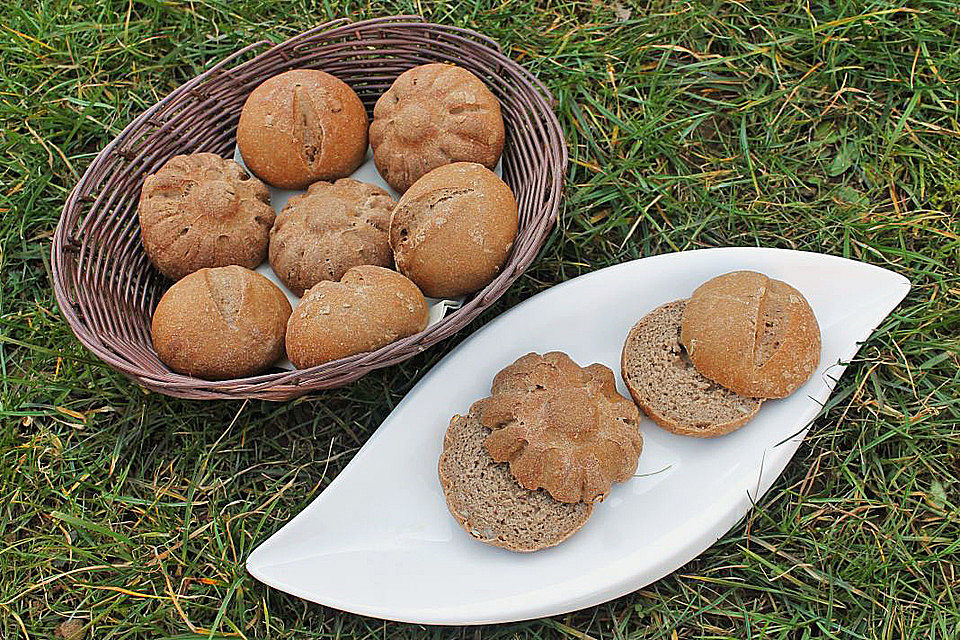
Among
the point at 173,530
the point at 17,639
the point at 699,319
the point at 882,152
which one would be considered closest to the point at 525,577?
the point at 699,319

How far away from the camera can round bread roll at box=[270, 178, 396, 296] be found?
7.55 ft

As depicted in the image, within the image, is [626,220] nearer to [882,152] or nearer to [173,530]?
[882,152]

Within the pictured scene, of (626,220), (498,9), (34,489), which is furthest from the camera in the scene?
Answer: (498,9)

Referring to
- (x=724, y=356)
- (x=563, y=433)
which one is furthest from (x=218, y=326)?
(x=724, y=356)

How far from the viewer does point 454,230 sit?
2.15 meters

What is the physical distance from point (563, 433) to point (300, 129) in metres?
1.19

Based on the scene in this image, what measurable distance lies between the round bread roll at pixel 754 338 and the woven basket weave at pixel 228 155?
1.63ft

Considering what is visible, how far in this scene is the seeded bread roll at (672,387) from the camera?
2.19m

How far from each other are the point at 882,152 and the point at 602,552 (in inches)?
67.8

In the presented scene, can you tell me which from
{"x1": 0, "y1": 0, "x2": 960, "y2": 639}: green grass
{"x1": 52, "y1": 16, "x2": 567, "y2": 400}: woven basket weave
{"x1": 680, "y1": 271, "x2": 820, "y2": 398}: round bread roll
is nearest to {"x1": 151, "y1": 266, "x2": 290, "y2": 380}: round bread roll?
{"x1": 52, "y1": 16, "x2": 567, "y2": 400}: woven basket weave

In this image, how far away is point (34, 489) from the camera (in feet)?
8.20

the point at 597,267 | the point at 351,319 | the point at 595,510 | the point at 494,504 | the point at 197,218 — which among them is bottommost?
the point at 595,510

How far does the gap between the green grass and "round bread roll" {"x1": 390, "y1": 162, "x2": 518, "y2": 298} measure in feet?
1.41

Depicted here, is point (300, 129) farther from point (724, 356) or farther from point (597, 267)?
point (724, 356)
